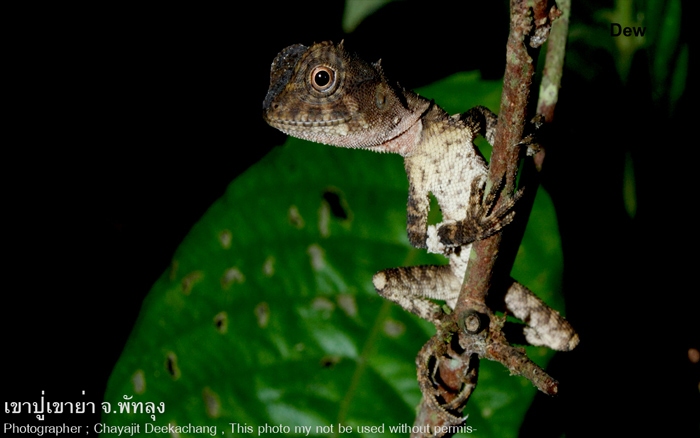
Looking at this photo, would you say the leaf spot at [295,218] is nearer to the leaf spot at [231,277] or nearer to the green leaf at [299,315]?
the green leaf at [299,315]

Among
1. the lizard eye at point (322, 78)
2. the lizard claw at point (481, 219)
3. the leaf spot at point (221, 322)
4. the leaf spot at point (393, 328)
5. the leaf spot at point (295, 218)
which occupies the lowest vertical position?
the leaf spot at point (221, 322)

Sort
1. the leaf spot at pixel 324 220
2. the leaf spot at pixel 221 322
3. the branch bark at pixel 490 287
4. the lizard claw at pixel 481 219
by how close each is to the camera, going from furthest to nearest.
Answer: the leaf spot at pixel 324 220 → the leaf spot at pixel 221 322 → the lizard claw at pixel 481 219 → the branch bark at pixel 490 287

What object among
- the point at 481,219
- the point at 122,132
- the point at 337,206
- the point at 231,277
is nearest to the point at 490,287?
the point at 481,219

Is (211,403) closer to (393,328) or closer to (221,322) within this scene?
(221,322)

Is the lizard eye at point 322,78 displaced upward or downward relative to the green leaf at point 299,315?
upward

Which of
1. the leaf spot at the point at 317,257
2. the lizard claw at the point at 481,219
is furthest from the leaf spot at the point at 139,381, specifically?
the lizard claw at the point at 481,219

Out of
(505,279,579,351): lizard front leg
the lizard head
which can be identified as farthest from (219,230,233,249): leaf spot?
(505,279,579,351): lizard front leg

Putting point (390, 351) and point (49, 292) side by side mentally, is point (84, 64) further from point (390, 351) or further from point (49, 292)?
point (390, 351)

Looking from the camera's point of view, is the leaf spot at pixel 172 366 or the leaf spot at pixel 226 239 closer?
the leaf spot at pixel 172 366

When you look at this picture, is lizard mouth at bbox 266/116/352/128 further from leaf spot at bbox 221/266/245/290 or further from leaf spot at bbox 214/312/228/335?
leaf spot at bbox 214/312/228/335
